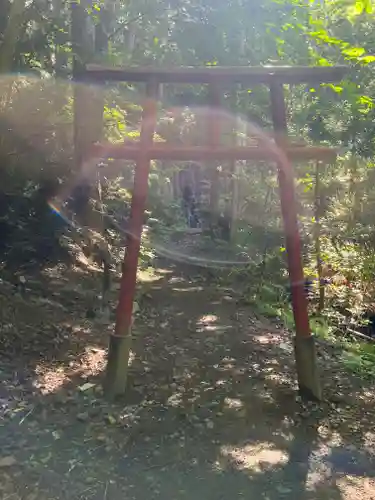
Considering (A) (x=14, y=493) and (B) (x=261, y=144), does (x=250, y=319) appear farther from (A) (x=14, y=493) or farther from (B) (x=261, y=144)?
(A) (x=14, y=493)

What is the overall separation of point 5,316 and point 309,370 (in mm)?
3430

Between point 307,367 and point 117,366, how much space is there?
1.84m

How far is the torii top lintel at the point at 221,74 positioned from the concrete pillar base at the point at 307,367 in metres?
2.43

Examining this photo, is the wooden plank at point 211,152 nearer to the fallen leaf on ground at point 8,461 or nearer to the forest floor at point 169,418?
the forest floor at point 169,418

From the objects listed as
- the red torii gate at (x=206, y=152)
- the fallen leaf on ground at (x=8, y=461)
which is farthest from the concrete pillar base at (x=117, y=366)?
the fallen leaf on ground at (x=8, y=461)

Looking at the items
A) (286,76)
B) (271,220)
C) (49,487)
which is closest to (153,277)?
(271,220)

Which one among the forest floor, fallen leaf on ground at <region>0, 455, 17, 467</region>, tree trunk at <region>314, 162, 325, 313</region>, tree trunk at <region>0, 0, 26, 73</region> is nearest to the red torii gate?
the forest floor

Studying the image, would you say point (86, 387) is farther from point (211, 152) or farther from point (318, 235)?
point (318, 235)

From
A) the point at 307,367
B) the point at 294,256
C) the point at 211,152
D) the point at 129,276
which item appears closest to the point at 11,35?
the point at 211,152

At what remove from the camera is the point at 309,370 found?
562cm

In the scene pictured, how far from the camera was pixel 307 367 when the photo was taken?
5621mm

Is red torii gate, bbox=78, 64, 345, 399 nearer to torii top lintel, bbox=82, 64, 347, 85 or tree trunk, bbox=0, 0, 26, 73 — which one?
torii top lintel, bbox=82, 64, 347, 85

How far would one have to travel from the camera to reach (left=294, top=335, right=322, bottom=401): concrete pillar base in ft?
18.3

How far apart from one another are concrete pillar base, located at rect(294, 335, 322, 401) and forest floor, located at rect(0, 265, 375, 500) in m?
0.14
